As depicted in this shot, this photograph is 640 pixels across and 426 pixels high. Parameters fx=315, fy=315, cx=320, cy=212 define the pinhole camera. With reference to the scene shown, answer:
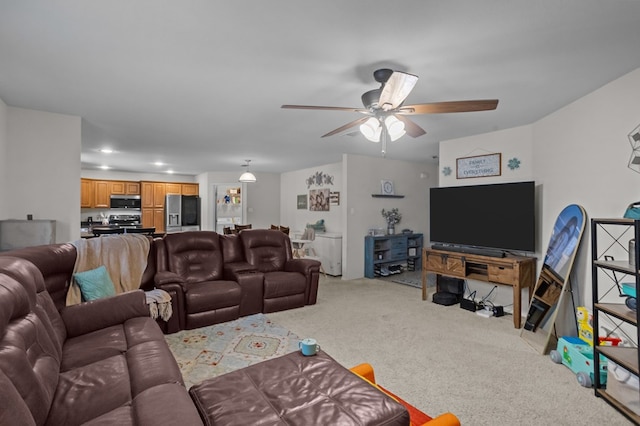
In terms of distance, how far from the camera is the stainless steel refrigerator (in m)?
8.46

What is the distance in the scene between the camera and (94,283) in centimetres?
285

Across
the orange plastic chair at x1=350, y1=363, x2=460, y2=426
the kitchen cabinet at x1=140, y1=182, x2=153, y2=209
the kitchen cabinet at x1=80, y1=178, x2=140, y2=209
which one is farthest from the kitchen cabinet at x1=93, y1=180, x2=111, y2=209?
the orange plastic chair at x1=350, y1=363, x2=460, y2=426

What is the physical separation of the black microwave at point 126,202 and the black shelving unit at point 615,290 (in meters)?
9.12

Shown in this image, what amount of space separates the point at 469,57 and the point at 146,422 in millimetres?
2718

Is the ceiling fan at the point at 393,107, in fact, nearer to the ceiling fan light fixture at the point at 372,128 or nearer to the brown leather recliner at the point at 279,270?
the ceiling fan light fixture at the point at 372,128

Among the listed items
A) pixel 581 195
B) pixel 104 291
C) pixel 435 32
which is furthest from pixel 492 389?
pixel 104 291

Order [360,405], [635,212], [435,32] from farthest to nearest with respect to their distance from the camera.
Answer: [635,212] → [435,32] → [360,405]

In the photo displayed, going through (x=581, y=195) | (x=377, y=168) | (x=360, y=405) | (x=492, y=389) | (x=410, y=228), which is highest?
(x=377, y=168)

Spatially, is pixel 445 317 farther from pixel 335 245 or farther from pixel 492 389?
pixel 335 245

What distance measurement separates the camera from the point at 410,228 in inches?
268

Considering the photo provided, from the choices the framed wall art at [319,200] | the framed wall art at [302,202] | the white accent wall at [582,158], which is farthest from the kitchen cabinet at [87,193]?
the white accent wall at [582,158]

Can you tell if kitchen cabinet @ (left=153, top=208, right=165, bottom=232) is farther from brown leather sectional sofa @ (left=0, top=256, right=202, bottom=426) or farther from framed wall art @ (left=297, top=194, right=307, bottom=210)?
brown leather sectional sofa @ (left=0, top=256, right=202, bottom=426)

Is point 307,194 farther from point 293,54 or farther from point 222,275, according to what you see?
point 293,54

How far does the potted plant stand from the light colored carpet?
2.00 meters
